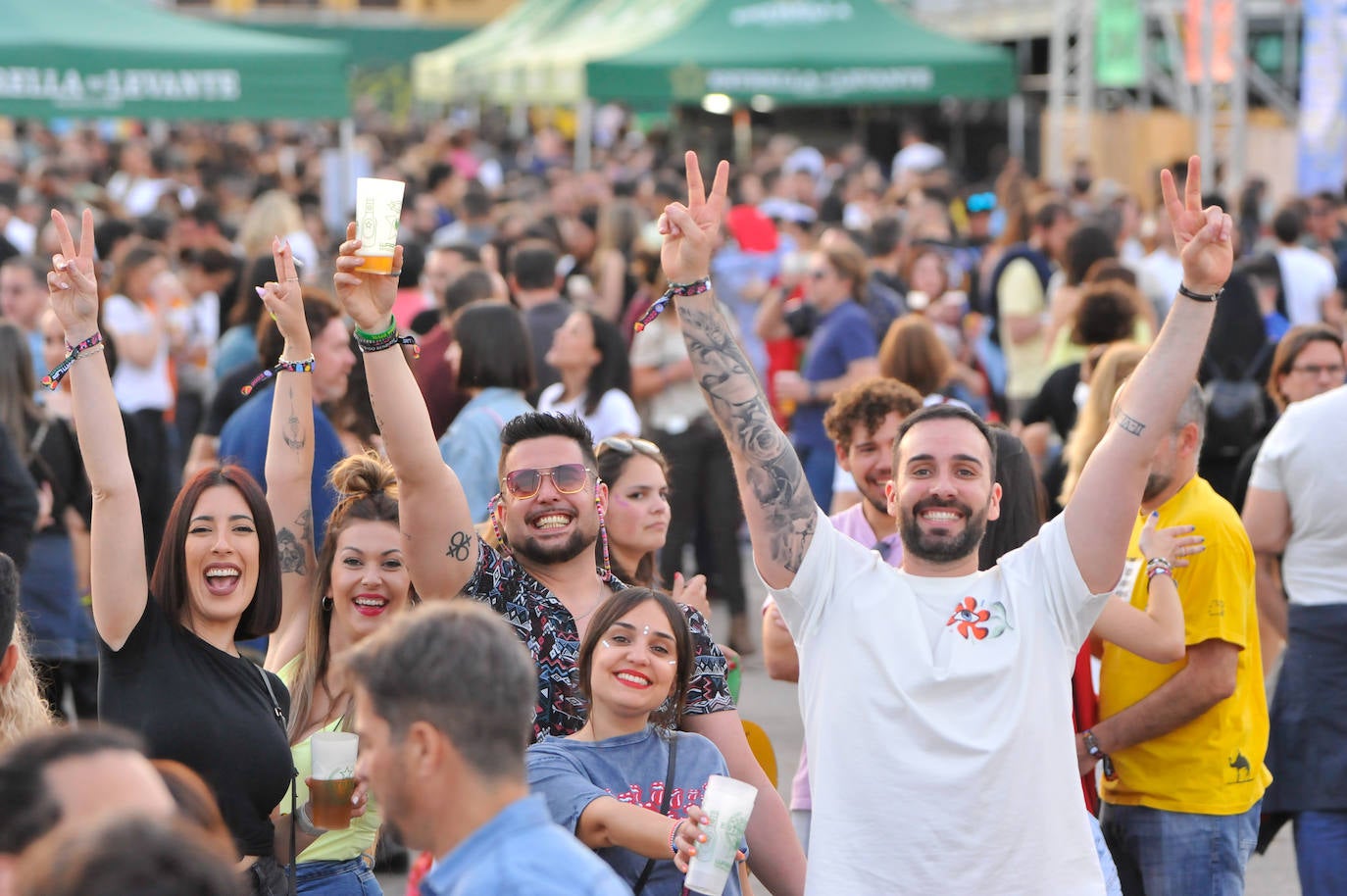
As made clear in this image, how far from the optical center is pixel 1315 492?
15.6ft

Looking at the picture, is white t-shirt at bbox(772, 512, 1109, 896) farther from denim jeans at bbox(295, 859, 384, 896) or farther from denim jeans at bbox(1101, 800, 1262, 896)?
denim jeans at bbox(295, 859, 384, 896)

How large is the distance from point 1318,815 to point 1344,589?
2.04 ft

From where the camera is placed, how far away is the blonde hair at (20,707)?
3.11m

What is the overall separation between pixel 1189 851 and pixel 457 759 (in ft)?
7.83

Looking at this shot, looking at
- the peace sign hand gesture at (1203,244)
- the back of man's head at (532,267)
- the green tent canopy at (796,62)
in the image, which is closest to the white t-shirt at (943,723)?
the peace sign hand gesture at (1203,244)

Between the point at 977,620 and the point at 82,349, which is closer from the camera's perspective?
the point at 977,620

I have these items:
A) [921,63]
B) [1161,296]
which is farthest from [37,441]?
[921,63]

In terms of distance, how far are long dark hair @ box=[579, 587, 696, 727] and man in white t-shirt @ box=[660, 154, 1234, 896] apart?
0.90 feet

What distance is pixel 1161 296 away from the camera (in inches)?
392

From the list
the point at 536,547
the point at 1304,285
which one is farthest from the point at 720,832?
the point at 1304,285

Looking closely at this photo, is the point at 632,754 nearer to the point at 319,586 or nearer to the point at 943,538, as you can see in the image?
the point at 943,538

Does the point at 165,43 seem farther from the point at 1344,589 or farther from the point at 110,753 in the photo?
→ the point at 110,753

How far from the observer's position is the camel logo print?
321cm

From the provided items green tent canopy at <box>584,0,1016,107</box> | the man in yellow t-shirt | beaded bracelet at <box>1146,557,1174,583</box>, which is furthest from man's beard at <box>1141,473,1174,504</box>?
green tent canopy at <box>584,0,1016,107</box>
